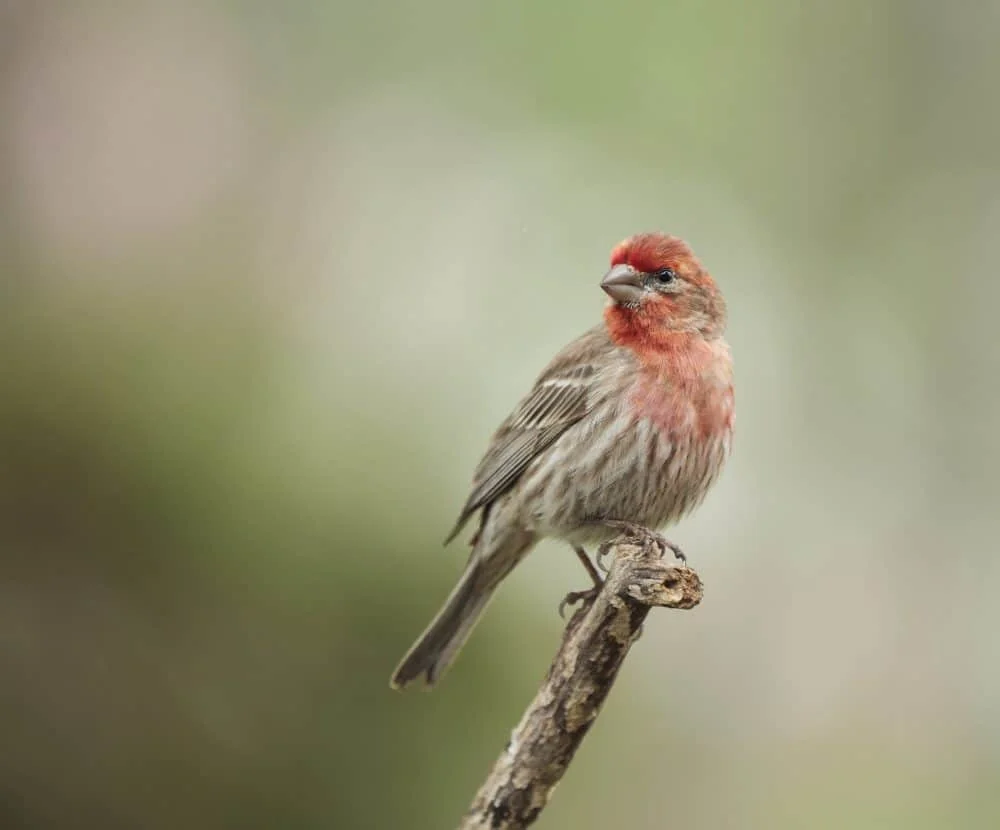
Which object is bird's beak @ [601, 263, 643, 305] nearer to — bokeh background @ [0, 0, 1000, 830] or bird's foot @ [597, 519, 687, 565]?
bird's foot @ [597, 519, 687, 565]

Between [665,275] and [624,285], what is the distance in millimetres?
203

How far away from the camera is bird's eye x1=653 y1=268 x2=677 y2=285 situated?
5.61 meters

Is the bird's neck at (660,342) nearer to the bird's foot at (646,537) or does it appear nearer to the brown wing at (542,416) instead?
the brown wing at (542,416)

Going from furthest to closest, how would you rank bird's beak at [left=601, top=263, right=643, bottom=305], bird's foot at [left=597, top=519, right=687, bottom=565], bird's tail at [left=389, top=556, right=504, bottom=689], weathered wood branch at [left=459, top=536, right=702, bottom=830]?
1. bird's tail at [left=389, top=556, right=504, bottom=689]
2. bird's beak at [left=601, top=263, right=643, bottom=305]
3. bird's foot at [left=597, top=519, right=687, bottom=565]
4. weathered wood branch at [left=459, top=536, right=702, bottom=830]

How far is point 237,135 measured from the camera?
8461mm

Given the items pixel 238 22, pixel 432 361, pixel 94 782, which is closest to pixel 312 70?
pixel 238 22

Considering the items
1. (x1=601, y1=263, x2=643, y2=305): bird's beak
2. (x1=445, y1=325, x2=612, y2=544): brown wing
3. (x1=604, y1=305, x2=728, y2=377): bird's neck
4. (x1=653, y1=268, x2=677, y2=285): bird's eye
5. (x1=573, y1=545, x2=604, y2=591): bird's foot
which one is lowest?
(x1=573, y1=545, x2=604, y2=591): bird's foot

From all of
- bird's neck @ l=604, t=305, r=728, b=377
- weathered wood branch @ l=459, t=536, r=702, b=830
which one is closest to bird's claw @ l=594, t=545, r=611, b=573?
bird's neck @ l=604, t=305, r=728, b=377

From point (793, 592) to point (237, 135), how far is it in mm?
4635

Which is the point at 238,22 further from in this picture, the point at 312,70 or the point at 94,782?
the point at 94,782

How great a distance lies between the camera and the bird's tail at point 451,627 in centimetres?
564

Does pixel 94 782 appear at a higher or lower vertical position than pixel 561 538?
lower

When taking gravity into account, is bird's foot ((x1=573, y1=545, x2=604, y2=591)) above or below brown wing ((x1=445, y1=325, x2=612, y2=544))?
below

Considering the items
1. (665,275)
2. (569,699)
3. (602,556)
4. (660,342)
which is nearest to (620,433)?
(660,342)
